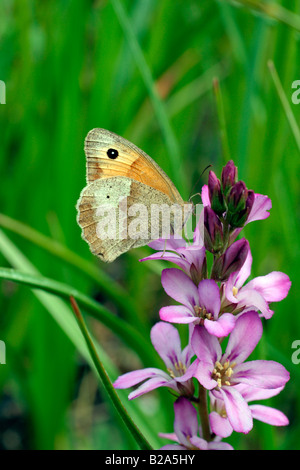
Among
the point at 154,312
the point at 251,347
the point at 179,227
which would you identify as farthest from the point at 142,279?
the point at 251,347

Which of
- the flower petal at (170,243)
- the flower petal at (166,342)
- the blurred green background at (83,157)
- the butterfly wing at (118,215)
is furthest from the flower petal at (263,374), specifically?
the blurred green background at (83,157)

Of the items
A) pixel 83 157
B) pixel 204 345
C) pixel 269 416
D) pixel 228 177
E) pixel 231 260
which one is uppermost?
pixel 83 157

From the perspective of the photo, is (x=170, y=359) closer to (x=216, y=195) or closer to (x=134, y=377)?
(x=134, y=377)

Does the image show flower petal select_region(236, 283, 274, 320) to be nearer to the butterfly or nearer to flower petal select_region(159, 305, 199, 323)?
flower petal select_region(159, 305, 199, 323)

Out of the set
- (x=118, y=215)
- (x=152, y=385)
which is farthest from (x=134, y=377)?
(x=118, y=215)

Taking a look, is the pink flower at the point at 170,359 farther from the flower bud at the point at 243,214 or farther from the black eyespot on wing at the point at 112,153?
the black eyespot on wing at the point at 112,153

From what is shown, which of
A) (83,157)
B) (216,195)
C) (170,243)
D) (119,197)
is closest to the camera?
(216,195)
